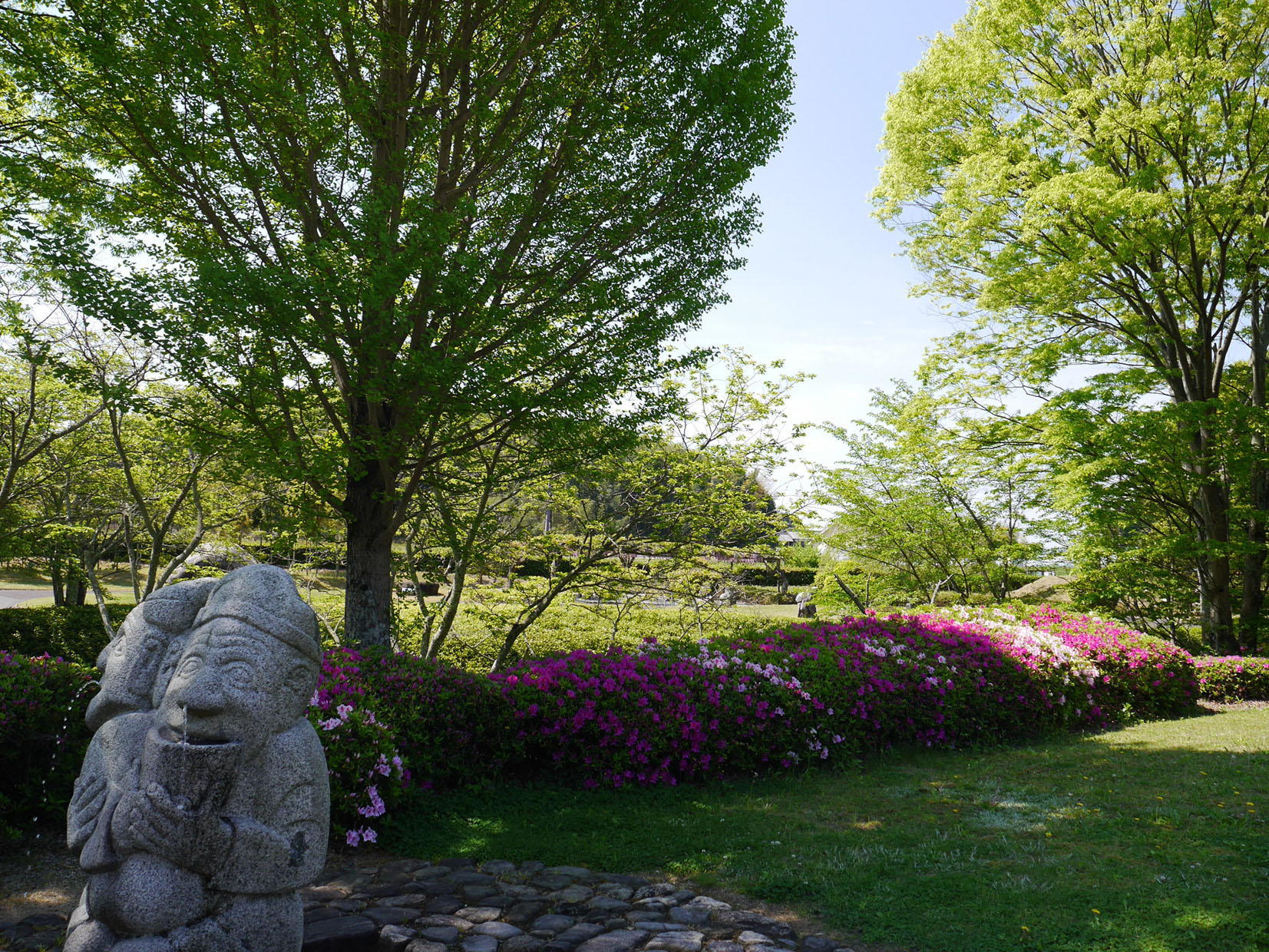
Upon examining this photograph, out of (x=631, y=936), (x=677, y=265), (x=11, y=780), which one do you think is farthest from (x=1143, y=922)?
(x=11, y=780)

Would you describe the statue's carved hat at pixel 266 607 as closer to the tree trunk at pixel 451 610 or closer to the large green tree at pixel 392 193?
the large green tree at pixel 392 193

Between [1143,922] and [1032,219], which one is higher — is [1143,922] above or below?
below

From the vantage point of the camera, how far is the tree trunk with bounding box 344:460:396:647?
676cm

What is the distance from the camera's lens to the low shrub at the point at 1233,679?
1104 centimetres

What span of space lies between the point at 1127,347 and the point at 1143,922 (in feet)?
40.7

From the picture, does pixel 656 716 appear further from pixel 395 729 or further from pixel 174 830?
pixel 174 830

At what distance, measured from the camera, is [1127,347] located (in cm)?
1338

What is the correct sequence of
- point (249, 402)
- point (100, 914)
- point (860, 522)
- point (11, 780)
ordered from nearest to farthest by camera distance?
point (100, 914) → point (11, 780) → point (249, 402) → point (860, 522)

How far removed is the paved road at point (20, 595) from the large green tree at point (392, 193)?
14.0 metres

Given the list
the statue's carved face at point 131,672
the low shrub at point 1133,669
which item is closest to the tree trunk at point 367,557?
the statue's carved face at point 131,672

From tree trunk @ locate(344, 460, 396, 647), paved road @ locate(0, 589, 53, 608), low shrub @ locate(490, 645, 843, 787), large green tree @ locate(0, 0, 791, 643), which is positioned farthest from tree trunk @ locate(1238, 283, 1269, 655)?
paved road @ locate(0, 589, 53, 608)

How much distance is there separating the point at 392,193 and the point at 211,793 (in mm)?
4544

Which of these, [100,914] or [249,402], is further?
[249,402]

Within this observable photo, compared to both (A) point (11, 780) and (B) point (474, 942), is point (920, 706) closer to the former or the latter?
(B) point (474, 942)
